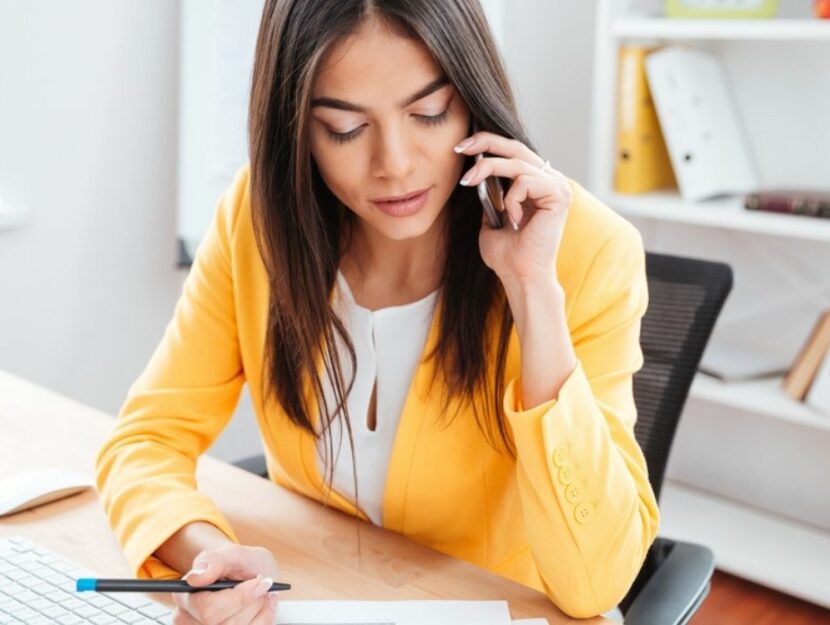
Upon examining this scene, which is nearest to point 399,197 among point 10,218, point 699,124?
point 10,218

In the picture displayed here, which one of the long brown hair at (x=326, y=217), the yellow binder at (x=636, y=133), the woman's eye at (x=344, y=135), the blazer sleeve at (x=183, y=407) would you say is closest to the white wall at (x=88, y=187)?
the yellow binder at (x=636, y=133)

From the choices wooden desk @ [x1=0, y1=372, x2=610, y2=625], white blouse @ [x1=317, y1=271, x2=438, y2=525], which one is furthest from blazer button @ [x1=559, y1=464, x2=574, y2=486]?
white blouse @ [x1=317, y1=271, x2=438, y2=525]

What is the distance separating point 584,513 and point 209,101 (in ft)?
5.23

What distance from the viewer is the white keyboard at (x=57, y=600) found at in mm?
1063

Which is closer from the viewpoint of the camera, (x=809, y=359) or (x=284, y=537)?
(x=284, y=537)

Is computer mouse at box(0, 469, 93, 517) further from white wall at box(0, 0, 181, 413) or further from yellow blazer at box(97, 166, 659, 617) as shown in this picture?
white wall at box(0, 0, 181, 413)

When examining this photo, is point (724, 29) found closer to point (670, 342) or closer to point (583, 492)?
point (670, 342)

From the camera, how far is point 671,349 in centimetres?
153

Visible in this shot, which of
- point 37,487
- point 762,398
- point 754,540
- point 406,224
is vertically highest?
point 406,224

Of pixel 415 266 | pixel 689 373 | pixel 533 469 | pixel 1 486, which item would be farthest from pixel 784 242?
pixel 1 486

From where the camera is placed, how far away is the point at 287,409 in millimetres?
1378

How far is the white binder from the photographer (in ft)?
8.39

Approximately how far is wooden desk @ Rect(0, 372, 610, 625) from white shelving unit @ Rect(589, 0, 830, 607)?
1.45 m

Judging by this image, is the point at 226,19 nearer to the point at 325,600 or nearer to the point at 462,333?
the point at 462,333
